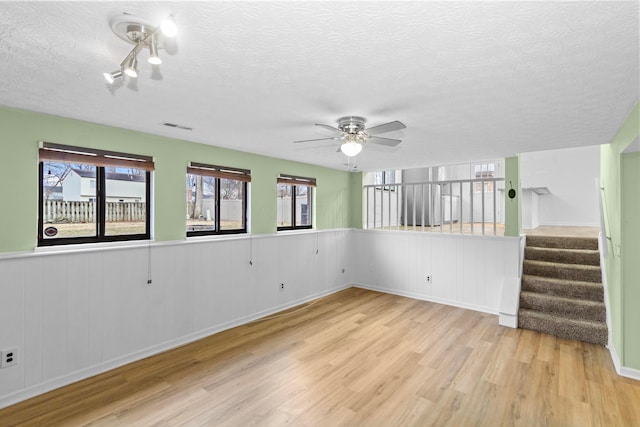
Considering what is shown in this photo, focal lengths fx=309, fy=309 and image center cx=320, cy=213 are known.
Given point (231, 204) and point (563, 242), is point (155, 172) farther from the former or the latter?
point (563, 242)

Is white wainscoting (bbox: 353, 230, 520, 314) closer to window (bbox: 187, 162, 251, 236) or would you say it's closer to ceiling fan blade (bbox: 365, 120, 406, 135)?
window (bbox: 187, 162, 251, 236)

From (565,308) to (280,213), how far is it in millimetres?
4155

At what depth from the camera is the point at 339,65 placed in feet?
5.65

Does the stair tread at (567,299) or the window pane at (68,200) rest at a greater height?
the window pane at (68,200)

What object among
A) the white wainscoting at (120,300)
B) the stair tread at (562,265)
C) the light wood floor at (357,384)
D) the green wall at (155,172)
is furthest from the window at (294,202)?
the stair tread at (562,265)

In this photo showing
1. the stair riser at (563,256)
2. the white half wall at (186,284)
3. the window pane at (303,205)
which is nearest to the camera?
the white half wall at (186,284)

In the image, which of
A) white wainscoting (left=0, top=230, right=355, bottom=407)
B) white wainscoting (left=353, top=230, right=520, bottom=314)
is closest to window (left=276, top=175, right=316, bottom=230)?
white wainscoting (left=0, top=230, right=355, bottom=407)

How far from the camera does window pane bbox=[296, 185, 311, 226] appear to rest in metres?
5.37

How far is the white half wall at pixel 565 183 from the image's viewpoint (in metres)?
7.31

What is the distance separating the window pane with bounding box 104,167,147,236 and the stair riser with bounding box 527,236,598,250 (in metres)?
5.78

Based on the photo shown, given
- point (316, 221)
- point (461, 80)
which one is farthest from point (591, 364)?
point (316, 221)

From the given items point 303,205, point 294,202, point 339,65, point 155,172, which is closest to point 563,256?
point 303,205

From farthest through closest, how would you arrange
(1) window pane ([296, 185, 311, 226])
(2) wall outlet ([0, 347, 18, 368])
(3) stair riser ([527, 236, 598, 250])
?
1. (1) window pane ([296, 185, 311, 226])
2. (3) stair riser ([527, 236, 598, 250])
3. (2) wall outlet ([0, 347, 18, 368])

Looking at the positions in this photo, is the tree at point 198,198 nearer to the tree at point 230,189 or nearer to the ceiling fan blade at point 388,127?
the tree at point 230,189
